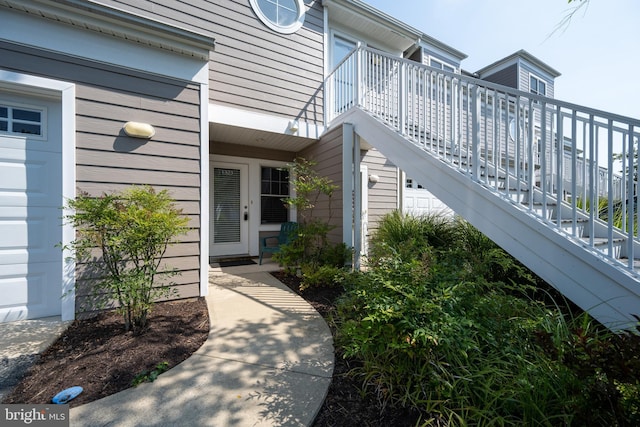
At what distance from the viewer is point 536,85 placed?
9.50m

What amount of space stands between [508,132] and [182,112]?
361 centimetres

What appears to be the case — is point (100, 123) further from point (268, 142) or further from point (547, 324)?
point (547, 324)

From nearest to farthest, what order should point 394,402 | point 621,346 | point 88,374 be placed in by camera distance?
point 621,346 < point 394,402 < point 88,374

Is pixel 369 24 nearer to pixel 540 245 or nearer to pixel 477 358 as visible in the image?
pixel 540 245

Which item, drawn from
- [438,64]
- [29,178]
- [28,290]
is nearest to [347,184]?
[29,178]

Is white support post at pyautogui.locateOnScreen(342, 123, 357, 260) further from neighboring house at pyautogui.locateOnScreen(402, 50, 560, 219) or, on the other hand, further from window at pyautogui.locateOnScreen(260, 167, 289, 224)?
neighboring house at pyautogui.locateOnScreen(402, 50, 560, 219)

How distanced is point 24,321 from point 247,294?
2.10 meters

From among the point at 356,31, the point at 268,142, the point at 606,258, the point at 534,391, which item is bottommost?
the point at 534,391

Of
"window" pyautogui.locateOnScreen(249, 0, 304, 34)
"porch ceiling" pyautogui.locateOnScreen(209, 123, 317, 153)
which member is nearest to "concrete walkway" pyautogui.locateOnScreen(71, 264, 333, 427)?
"porch ceiling" pyautogui.locateOnScreen(209, 123, 317, 153)

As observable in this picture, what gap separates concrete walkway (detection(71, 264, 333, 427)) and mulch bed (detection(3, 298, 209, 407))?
0.14 meters

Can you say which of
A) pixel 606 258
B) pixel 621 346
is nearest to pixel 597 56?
pixel 606 258

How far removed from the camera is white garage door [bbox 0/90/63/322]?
8.13ft

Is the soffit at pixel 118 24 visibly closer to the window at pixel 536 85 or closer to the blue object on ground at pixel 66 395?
the blue object on ground at pixel 66 395

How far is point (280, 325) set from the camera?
2.57m
